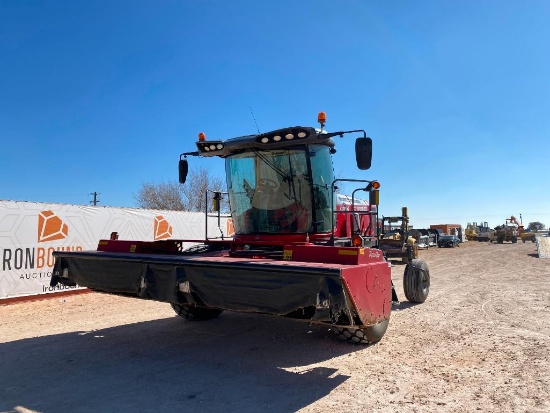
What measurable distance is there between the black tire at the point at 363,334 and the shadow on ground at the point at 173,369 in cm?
12

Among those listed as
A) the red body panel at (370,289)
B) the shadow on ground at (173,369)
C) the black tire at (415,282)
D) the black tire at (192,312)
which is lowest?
the shadow on ground at (173,369)

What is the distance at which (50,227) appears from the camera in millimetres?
11578

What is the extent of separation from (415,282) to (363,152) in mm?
4880

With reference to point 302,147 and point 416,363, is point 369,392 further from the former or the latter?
point 302,147

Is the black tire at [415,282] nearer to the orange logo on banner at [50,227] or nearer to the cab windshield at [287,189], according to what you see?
the cab windshield at [287,189]

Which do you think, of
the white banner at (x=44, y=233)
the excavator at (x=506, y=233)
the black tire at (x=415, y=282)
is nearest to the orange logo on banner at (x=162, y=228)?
the white banner at (x=44, y=233)

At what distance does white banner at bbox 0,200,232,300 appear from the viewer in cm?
1052

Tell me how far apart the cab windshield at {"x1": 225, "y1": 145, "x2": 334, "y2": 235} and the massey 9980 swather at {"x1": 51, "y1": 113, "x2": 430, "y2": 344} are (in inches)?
0.6

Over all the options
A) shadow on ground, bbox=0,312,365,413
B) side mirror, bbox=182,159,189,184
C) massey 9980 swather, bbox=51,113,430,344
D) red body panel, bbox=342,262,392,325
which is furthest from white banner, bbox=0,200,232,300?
red body panel, bbox=342,262,392,325

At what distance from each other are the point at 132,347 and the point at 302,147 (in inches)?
145

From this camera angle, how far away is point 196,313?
7.78 m

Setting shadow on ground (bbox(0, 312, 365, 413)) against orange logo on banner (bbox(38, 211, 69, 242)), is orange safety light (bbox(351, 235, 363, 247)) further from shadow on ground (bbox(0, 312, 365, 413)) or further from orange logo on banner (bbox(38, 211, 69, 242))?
orange logo on banner (bbox(38, 211, 69, 242))

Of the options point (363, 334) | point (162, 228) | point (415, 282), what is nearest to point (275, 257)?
point (363, 334)

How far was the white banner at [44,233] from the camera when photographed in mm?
10523
